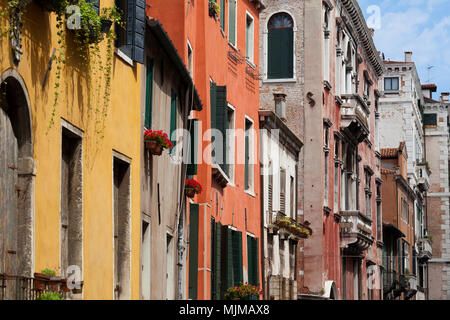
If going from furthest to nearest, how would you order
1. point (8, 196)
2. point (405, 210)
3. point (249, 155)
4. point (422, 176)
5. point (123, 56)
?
point (422, 176) < point (405, 210) < point (249, 155) < point (123, 56) < point (8, 196)

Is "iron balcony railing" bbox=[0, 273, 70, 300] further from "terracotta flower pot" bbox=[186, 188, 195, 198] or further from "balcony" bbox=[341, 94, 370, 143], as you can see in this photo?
"balcony" bbox=[341, 94, 370, 143]

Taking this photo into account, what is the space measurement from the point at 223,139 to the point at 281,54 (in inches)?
508

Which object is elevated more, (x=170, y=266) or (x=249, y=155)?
(x=249, y=155)

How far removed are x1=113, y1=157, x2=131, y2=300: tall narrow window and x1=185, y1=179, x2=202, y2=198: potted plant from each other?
4.37 m

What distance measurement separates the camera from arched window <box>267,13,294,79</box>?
34125mm

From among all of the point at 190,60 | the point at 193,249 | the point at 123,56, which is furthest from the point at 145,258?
the point at 190,60

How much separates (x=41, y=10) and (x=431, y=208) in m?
65.4

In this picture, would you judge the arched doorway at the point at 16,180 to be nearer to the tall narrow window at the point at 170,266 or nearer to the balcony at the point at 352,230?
the tall narrow window at the point at 170,266

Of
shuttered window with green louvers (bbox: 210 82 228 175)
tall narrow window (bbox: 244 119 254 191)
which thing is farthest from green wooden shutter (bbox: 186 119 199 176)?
tall narrow window (bbox: 244 119 254 191)

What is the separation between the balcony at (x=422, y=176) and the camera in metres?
67.2

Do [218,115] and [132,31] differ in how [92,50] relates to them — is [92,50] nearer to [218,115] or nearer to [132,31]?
[132,31]

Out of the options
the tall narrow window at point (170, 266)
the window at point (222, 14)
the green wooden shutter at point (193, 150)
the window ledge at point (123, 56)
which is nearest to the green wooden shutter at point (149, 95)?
the window ledge at point (123, 56)

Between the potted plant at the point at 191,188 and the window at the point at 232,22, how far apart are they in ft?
20.7

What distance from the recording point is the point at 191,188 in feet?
60.5
